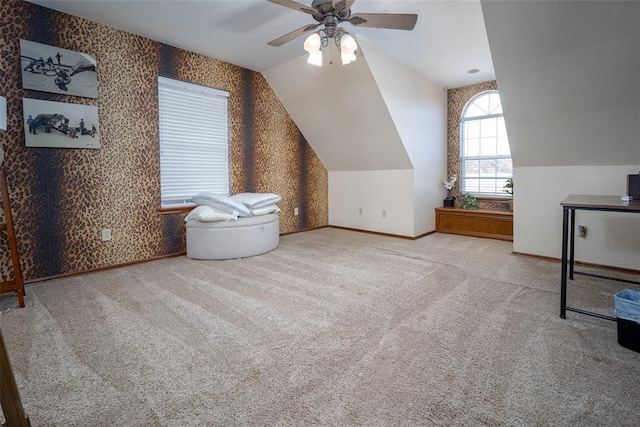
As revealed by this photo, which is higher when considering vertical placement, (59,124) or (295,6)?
(295,6)

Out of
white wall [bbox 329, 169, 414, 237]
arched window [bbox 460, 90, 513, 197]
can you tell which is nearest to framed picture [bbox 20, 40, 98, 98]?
white wall [bbox 329, 169, 414, 237]

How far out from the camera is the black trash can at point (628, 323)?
1.67 metres

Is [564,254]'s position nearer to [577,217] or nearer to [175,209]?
[577,217]

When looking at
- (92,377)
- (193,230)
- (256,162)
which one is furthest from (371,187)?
(92,377)

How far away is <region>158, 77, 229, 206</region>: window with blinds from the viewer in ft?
12.6

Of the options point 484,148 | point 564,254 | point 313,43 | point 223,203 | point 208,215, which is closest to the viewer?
point 564,254

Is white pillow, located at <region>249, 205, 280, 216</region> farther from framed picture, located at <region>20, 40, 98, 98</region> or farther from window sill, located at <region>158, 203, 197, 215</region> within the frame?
framed picture, located at <region>20, 40, 98, 98</region>

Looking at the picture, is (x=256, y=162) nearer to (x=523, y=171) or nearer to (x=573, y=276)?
(x=523, y=171)

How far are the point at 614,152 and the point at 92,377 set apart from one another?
4372mm

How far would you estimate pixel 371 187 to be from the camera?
5.32 metres

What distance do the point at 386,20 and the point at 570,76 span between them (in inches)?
60.8

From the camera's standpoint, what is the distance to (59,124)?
3.00 meters

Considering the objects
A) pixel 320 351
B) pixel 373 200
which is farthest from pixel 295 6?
pixel 373 200

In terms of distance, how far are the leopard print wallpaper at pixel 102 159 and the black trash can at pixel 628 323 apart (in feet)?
13.5
